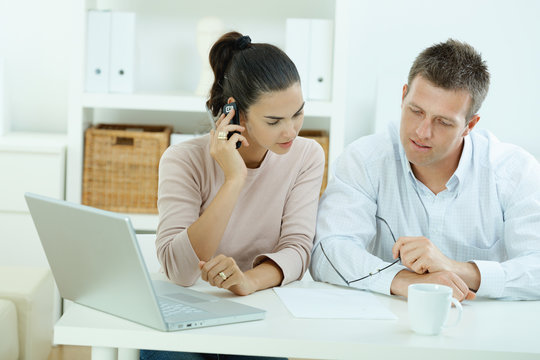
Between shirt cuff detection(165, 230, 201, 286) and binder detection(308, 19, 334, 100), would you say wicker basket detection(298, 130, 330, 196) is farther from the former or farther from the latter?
shirt cuff detection(165, 230, 201, 286)

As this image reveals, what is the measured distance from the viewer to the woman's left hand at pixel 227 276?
1.33 m

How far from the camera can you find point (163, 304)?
47.4 inches

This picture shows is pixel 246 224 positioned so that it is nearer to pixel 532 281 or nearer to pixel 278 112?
pixel 278 112

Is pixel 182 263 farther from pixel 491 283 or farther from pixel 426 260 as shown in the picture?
pixel 491 283

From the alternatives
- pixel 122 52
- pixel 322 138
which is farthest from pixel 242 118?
pixel 122 52

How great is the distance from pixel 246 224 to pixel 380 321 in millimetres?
569

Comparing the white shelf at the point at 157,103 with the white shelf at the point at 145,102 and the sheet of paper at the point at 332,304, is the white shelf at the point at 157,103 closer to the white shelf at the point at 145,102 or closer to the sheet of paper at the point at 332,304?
the white shelf at the point at 145,102

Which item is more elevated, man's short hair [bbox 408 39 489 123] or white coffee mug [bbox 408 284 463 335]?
man's short hair [bbox 408 39 489 123]

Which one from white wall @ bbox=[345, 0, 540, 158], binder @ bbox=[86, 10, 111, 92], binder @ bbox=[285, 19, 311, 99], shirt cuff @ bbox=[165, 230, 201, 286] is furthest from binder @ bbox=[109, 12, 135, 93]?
shirt cuff @ bbox=[165, 230, 201, 286]

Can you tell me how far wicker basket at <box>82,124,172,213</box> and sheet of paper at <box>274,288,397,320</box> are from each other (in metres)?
1.68

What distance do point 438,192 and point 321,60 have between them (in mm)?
1308

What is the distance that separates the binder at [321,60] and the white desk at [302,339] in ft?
6.17

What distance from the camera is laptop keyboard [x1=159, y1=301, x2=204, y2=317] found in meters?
1.15

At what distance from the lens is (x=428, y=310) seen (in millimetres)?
1126
